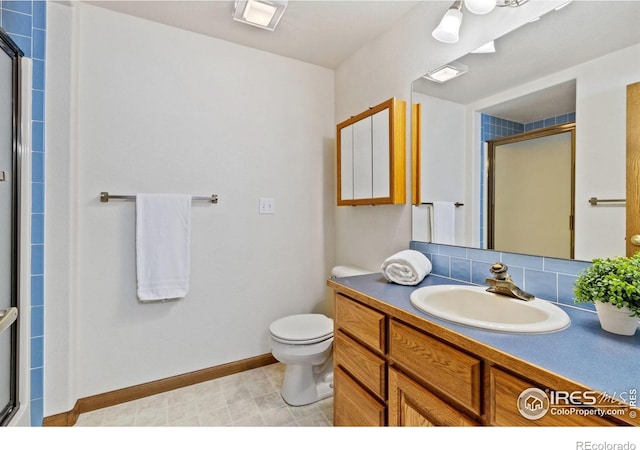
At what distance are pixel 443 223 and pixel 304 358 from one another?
1.07 meters

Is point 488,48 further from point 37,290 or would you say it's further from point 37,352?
point 37,352

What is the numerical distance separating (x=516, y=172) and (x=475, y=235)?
33 cm

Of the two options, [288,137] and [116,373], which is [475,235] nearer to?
[288,137]

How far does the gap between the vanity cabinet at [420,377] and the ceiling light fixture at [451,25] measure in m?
1.24

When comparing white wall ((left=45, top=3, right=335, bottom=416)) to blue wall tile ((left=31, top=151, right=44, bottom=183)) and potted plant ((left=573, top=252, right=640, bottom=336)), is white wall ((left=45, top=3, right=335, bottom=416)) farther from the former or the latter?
potted plant ((left=573, top=252, right=640, bottom=336))

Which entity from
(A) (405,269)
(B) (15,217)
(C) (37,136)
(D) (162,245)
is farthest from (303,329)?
(C) (37,136)

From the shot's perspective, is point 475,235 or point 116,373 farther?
point 116,373

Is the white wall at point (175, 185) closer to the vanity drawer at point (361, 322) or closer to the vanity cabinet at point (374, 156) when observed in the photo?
the vanity cabinet at point (374, 156)

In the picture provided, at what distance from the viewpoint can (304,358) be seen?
68.1 inches

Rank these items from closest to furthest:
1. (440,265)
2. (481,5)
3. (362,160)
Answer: (481,5)
(440,265)
(362,160)

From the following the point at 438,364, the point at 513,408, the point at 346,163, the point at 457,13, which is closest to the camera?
the point at 513,408

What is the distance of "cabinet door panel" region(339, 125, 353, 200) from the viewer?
2078 mm

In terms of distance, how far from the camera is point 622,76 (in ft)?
3.35
